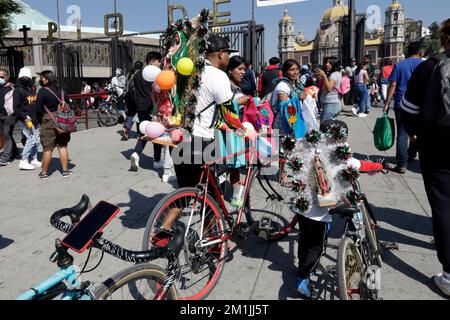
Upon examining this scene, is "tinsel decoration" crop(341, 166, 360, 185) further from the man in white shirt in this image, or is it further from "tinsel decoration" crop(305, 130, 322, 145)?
the man in white shirt

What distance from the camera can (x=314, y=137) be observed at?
2.70 m

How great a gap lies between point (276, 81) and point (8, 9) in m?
19.0

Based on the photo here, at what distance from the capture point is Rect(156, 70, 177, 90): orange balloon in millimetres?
3074

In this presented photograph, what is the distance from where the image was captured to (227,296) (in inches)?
118

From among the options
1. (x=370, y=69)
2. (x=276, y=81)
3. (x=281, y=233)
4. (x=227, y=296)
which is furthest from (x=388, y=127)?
A: (x=370, y=69)

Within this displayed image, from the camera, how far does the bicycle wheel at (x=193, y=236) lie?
283 centimetres

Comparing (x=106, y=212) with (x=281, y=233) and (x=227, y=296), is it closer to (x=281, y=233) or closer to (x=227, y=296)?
(x=227, y=296)

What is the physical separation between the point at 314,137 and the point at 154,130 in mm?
1236

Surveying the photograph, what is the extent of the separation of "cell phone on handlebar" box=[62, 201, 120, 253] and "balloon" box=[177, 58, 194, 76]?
1429 millimetres

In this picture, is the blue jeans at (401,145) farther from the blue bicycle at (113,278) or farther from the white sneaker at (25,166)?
the white sneaker at (25,166)

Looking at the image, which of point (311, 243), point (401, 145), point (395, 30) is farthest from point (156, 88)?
point (395, 30)

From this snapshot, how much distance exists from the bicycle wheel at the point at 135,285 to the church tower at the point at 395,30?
95.2 metres

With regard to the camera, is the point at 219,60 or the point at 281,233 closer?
the point at 219,60
